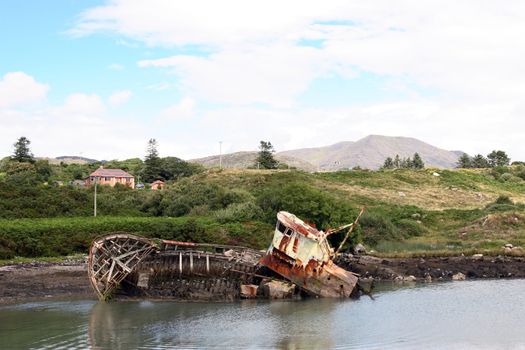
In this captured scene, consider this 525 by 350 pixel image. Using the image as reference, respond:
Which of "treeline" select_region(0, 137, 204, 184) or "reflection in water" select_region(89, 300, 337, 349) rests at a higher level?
"treeline" select_region(0, 137, 204, 184)

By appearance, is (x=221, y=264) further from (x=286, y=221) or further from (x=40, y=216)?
(x=40, y=216)

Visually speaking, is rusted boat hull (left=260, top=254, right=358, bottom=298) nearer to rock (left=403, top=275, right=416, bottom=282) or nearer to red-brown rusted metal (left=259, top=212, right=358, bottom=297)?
red-brown rusted metal (left=259, top=212, right=358, bottom=297)

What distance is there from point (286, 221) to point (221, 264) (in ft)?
18.3

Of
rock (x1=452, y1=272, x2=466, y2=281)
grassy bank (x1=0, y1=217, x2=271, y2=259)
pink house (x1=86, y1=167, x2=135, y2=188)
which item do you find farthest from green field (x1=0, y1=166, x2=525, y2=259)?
pink house (x1=86, y1=167, x2=135, y2=188)

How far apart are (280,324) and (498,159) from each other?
506ft

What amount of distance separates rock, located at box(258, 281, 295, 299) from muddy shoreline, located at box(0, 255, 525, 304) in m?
12.5

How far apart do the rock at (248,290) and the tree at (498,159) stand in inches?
5729

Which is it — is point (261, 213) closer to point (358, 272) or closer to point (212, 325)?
point (358, 272)

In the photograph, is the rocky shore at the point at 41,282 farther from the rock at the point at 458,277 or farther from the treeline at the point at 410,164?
the treeline at the point at 410,164

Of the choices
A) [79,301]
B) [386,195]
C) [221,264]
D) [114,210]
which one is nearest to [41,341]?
[79,301]

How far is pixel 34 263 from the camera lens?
179 feet

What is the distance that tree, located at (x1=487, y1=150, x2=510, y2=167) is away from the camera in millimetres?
177750

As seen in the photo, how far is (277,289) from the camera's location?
1818 inches

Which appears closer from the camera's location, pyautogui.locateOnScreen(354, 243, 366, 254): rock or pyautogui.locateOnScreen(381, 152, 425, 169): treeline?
pyautogui.locateOnScreen(354, 243, 366, 254): rock
